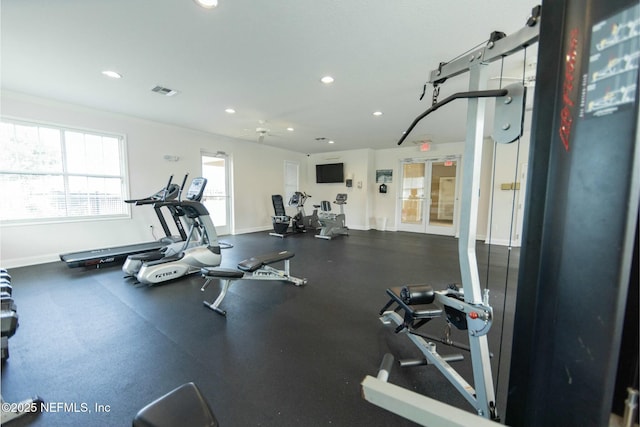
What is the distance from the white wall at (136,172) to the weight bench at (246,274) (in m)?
3.14

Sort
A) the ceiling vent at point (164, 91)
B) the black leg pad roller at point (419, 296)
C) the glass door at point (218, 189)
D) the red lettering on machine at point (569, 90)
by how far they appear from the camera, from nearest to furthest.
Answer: the red lettering on machine at point (569, 90), the black leg pad roller at point (419, 296), the ceiling vent at point (164, 91), the glass door at point (218, 189)

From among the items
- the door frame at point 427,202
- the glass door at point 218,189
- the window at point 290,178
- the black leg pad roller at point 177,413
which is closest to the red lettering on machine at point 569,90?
the black leg pad roller at point 177,413

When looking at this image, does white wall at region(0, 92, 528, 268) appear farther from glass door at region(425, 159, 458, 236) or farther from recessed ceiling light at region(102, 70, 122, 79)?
recessed ceiling light at region(102, 70, 122, 79)

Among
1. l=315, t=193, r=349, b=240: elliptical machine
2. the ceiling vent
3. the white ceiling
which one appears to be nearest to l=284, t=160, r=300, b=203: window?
l=315, t=193, r=349, b=240: elliptical machine

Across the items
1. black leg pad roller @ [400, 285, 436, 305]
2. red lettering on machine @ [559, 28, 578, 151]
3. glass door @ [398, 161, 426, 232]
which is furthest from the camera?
glass door @ [398, 161, 426, 232]

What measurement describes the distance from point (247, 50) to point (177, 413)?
2933mm

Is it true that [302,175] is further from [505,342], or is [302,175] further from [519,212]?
[505,342]

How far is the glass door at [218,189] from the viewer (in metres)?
6.50

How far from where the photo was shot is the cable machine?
0.65 meters

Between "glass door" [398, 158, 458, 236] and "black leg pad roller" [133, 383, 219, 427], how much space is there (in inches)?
301

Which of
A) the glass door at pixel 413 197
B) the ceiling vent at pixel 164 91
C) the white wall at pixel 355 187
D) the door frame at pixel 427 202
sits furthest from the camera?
the white wall at pixel 355 187

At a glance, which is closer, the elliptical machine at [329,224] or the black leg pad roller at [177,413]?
the black leg pad roller at [177,413]

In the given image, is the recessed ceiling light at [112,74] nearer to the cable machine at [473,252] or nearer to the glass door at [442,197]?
the cable machine at [473,252]

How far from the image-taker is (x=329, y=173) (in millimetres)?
8695
